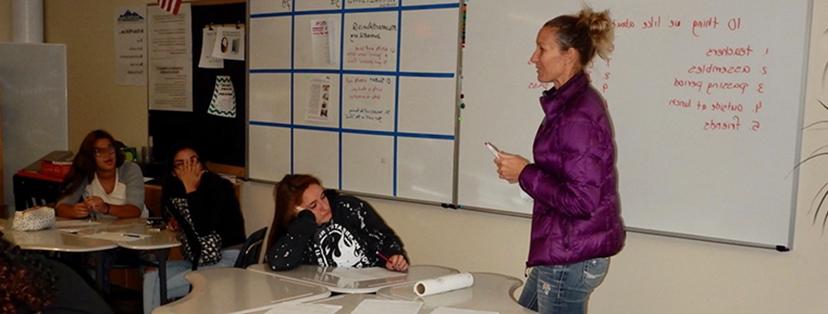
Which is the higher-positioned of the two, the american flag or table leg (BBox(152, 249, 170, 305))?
the american flag

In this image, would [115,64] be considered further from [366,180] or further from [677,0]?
[677,0]

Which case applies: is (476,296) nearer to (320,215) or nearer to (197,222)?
(320,215)

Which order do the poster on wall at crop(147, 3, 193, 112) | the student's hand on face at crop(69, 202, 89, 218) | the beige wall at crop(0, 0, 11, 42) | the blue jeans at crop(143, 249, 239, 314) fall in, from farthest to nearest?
the beige wall at crop(0, 0, 11, 42) → the poster on wall at crop(147, 3, 193, 112) → the student's hand on face at crop(69, 202, 89, 218) → the blue jeans at crop(143, 249, 239, 314)

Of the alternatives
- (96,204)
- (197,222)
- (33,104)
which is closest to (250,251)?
(197,222)

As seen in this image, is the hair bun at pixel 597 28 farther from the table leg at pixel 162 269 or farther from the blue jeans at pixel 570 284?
the table leg at pixel 162 269

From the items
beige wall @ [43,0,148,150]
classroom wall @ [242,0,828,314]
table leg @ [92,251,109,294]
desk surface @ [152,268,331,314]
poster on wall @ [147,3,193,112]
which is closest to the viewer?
desk surface @ [152,268,331,314]

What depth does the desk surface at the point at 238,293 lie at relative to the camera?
2518 millimetres

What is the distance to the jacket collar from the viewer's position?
8.57 ft

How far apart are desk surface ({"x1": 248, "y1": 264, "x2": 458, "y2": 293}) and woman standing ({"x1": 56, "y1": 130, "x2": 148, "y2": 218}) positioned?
1934 mm

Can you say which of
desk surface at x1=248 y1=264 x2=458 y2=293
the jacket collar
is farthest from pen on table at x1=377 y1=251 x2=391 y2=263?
the jacket collar

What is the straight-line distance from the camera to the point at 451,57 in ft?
13.0

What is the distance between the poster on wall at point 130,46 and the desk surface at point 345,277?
3.36 meters

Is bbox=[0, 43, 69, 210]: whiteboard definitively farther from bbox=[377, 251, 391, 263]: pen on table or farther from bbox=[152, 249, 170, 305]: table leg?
bbox=[377, 251, 391, 263]: pen on table

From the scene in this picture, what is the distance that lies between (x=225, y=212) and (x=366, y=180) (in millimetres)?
770
